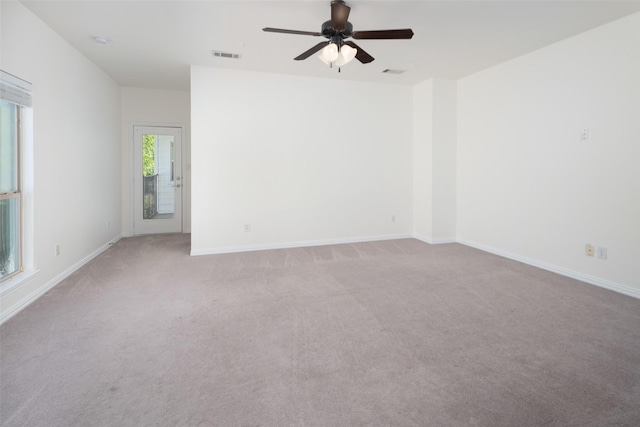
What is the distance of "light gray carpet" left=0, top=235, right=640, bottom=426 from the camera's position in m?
1.58

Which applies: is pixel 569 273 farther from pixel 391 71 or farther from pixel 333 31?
pixel 333 31

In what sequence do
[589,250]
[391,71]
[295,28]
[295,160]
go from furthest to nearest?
1. [295,160]
2. [391,71]
3. [589,250]
4. [295,28]

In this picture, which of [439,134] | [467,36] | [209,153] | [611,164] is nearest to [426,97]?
[439,134]

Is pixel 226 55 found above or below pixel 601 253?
above

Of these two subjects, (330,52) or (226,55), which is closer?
(330,52)

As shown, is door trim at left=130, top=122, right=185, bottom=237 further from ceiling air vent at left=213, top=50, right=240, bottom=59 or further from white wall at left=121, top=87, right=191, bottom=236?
ceiling air vent at left=213, top=50, right=240, bottom=59

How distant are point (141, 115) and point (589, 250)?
7024 mm

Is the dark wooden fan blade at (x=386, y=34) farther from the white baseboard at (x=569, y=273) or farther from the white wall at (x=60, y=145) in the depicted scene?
the white baseboard at (x=569, y=273)

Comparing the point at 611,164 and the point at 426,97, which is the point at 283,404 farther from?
the point at 426,97

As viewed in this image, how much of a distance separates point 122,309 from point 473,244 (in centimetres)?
477

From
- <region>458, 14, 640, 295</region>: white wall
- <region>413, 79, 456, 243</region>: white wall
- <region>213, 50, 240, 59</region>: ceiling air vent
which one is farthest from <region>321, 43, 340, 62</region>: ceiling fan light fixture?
<region>413, 79, 456, 243</region>: white wall

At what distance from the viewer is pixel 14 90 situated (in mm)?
2730

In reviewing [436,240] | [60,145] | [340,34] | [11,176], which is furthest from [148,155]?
[436,240]

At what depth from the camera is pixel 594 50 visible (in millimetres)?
3330
